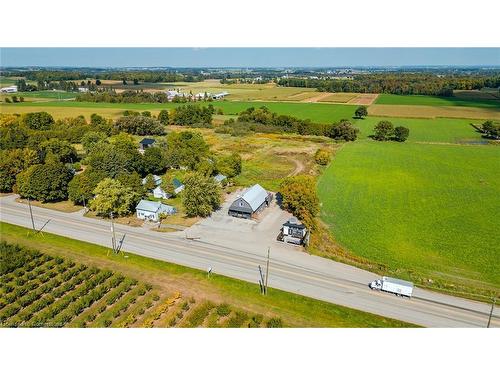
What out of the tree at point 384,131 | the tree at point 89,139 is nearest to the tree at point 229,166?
the tree at point 89,139

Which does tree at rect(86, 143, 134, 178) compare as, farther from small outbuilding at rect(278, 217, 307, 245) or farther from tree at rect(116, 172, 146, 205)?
small outbuilding at rect(278, 217, 307, 245)

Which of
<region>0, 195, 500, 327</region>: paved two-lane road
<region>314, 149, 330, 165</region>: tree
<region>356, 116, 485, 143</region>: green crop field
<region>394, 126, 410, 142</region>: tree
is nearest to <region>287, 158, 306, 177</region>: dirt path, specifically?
<region>314, 149, 330, 165</region>: tree

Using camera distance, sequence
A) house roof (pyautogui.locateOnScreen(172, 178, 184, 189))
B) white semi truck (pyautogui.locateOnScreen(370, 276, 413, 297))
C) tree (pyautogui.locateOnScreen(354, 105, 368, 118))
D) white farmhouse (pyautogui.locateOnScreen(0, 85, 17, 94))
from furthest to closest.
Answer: white farmhouse (pyautogui.locateOnScreen(0, 85, 17, 94)) < tree (pyautogui.locateOnScreen(354, 105, 368, 118)) < house roof (pyautogui.locateOnScreen(172, 178, 184, 189)) < white semi truck (pyautogui.locateOnScreen(370, 276, 413, 297))

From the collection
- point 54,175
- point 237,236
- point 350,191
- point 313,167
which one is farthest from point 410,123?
point 54,175

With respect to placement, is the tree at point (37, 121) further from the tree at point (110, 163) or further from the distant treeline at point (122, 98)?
the distant treeline at point (122, 98)

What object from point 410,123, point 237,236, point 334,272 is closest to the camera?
point 334,272

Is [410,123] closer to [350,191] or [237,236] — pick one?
[350,191]

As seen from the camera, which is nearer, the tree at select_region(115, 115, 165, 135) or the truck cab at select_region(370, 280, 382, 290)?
the truck cab at select_region(370, 280, 382, 290)
